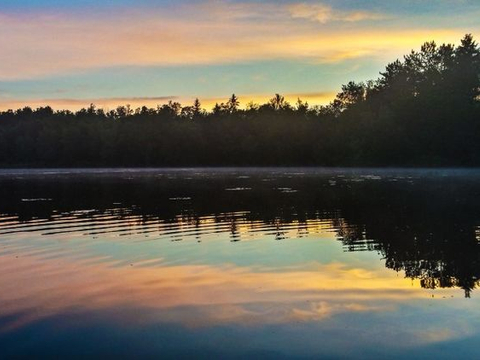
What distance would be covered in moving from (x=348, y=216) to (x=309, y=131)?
97107 mm

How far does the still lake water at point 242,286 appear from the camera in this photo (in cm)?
1087

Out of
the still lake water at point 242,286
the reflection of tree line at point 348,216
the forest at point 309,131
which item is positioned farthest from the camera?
the forest at point 309,131

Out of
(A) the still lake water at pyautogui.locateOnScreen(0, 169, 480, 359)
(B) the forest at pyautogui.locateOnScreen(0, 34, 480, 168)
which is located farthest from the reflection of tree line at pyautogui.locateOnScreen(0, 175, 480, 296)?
(B) the forest at pyautogui.locateOnScreen(0, 34, 480, 168)

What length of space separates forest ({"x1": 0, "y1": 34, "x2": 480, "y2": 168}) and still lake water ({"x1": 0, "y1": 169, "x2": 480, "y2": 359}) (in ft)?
250

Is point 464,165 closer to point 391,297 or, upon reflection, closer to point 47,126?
point 391,297

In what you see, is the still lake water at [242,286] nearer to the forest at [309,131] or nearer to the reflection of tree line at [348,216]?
the reflection of tree line at [348,216]

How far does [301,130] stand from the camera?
128m

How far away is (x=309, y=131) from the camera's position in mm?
126812

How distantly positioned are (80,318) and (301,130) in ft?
385

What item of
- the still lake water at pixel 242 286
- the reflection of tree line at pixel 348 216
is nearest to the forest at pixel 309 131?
the reflection of tree line at pixel 348 216

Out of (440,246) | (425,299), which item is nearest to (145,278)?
(425,299)

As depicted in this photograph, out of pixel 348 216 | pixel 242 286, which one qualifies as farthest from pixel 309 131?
pixel 242 286

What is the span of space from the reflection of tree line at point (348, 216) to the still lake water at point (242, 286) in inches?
5.6

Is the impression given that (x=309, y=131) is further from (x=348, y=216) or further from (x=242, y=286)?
(x=242, y=286)
